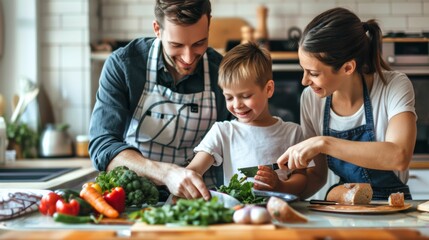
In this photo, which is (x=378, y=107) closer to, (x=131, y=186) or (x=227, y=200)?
(x=227, y=200)

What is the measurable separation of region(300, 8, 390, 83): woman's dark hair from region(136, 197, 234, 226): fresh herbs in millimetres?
682

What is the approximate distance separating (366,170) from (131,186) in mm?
797

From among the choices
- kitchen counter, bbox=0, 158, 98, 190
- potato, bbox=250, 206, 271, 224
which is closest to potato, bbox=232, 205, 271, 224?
potato, bbox=250, 206, 271, 224

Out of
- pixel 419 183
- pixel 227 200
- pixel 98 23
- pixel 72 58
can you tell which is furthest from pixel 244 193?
pixel 98 23

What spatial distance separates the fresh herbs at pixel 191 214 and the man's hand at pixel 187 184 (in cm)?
24

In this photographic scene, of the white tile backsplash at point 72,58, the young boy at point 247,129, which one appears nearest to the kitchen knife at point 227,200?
the young boy at point 247,129

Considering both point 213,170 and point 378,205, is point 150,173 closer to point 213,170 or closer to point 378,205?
point 213,170

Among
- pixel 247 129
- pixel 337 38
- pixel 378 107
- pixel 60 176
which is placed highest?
pixel 337 38

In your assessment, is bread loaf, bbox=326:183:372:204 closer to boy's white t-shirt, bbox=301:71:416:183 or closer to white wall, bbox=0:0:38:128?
boy's white t-shirt, bbox=301:71:416:183

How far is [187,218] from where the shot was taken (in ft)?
4.98

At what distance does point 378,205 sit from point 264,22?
8.13 feet

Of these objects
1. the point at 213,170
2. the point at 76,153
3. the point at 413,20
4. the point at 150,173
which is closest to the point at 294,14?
the point at 413,20

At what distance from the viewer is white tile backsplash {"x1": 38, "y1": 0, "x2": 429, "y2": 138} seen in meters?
4.14

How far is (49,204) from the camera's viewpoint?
1745 millimetres
